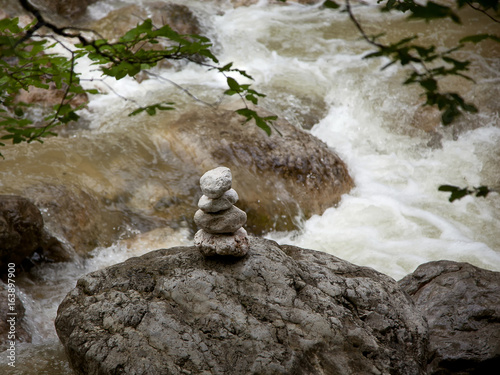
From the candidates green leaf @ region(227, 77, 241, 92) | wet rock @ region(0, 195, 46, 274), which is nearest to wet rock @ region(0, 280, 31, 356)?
wet rock @ region(0, 195, 46, 274)

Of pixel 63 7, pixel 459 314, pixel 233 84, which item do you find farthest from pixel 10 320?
pixel 63 7

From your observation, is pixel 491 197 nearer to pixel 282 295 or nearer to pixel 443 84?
pixel 443 84

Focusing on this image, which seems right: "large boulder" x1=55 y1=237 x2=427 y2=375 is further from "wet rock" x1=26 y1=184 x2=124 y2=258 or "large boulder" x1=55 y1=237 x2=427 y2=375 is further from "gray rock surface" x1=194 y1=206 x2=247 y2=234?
"wet rock" x1=26 y1=184 x2=124 y2=258

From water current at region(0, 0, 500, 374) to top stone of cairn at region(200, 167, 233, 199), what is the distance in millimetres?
1750

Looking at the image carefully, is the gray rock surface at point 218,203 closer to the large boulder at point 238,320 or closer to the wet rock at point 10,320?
the large boulder at point 238,320

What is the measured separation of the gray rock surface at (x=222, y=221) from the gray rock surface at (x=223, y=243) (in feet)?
0.11

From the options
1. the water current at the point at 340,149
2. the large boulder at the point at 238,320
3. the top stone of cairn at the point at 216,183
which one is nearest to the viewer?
the large boulder at the point at 238,320

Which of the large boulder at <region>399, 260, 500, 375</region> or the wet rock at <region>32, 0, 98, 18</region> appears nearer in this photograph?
the large boulder at <region>399, 260, 500, 375</region>

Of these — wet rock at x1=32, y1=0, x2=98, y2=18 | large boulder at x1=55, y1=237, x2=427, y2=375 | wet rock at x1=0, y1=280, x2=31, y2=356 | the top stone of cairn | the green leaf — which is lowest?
wet rock at x1=32, y1=0, x2=98, y2=18

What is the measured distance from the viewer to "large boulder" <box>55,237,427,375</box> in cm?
254

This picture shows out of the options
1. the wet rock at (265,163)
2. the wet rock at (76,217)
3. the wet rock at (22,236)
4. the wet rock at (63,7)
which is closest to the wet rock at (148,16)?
the wet rock at (63,7)

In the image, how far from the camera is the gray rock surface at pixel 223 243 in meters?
2.88

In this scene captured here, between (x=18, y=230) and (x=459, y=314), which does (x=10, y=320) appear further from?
(x=459, y=314)

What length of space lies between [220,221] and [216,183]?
264 millimetres
